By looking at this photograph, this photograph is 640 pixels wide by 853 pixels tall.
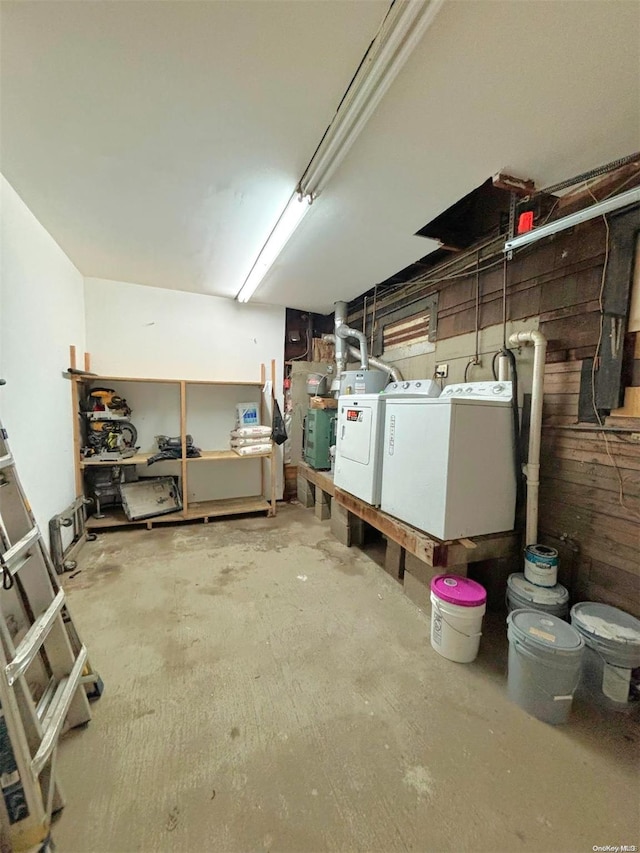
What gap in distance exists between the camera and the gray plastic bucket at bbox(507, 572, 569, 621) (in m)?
1.74

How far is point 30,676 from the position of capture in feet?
4.12

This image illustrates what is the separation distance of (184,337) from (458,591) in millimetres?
3771

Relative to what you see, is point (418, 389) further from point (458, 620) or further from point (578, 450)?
point (458, 620)

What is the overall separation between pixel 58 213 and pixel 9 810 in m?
3.05

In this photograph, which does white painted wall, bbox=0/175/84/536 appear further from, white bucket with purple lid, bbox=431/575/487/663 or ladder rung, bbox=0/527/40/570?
white bucket with purple lid, bbox=431/575/487/663

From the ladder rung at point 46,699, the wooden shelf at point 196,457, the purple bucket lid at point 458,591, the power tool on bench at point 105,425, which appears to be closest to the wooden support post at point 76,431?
the wooden shelf at point 196,457

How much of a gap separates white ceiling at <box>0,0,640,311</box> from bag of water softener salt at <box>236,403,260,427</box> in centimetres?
204

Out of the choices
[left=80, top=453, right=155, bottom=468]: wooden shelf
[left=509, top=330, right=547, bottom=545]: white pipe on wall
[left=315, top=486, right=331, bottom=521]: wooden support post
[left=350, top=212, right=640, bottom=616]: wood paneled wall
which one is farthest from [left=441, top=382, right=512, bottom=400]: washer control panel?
[left=80, top=453, right=155, bottom=468]: wooden shelf

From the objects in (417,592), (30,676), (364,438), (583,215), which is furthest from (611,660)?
(30,676)

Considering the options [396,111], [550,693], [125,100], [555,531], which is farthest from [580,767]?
[125,100]

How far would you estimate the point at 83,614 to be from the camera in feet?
6.66

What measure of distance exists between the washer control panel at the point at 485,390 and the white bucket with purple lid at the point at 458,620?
1.14 meters

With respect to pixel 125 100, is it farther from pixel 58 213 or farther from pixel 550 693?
pixel 550 693

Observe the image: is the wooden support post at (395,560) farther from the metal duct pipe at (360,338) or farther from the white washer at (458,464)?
the metal duct pipe at (360,338)
